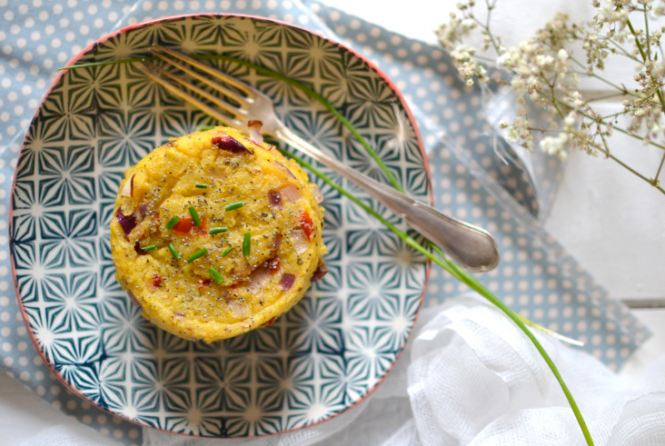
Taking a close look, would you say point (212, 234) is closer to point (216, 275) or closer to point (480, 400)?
point (216, 275)

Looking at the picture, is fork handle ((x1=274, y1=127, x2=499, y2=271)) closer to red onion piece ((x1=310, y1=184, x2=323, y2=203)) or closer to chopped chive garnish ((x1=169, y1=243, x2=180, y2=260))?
red onion piece ((x1=310, y1=184, x2=323, y2=203))

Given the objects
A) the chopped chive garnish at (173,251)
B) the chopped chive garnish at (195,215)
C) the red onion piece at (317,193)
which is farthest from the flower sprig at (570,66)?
the chopped chive garnish at (173,251)

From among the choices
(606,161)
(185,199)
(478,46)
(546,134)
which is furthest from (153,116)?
(606,161)

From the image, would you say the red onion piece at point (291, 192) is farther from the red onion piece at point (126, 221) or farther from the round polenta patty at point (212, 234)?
the red onion piece at point (126, 221)

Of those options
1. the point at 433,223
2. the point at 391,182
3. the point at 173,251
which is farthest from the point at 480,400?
the point at 173,251

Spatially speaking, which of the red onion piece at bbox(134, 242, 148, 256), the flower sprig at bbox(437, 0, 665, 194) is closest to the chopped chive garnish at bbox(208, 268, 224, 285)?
the red onion piece at bbox(134, 242, 148, 256)

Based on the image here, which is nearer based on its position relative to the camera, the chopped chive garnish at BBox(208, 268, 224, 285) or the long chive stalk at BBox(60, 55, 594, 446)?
the chopped chive garnish at BBox(208, 268, 224, 285)

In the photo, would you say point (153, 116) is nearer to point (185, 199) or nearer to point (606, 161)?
point (185, 199)

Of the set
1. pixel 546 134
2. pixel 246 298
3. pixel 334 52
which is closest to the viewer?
pixel 246 298
